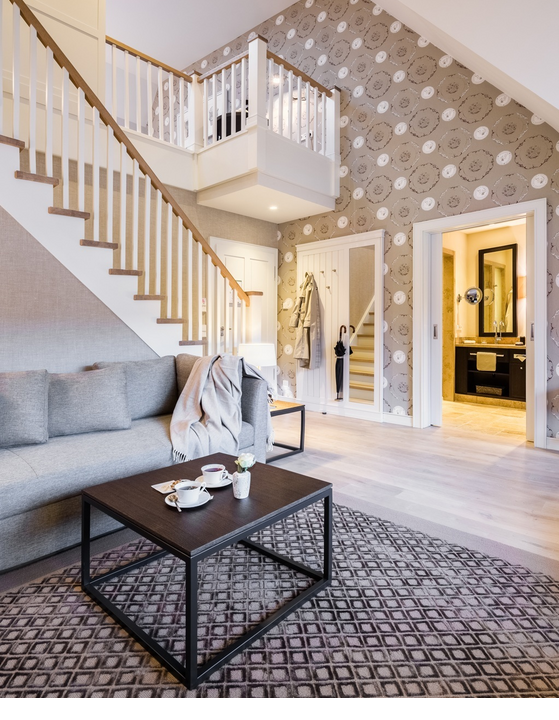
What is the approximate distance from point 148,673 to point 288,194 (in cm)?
443

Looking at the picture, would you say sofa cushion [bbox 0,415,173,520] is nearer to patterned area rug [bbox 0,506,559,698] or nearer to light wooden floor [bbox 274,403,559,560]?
patterned area rug [bbox 0,506,559,698]

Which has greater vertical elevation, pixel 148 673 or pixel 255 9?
pixel 255 9

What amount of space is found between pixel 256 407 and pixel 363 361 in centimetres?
262

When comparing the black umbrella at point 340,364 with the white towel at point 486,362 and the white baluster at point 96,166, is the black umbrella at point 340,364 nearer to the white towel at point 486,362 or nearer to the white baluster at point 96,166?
the white towel at point 486,362

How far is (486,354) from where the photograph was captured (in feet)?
21.2

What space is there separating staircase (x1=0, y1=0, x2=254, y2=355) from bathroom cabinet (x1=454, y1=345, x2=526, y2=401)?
420 cm

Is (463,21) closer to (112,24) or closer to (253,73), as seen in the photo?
(253,73)

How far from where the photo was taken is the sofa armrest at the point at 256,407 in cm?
292

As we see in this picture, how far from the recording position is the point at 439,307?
15.5 feet

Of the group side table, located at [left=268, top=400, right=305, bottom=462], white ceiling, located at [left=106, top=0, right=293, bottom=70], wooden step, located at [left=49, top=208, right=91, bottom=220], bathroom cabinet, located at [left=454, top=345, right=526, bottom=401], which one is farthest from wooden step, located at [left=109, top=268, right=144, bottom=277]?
bathroom cabinet, located at [left=454, top=345, right=526, bottom=401]

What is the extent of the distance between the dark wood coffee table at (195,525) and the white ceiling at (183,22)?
21.5ft

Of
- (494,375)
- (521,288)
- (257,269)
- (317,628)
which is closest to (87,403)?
(317,628)

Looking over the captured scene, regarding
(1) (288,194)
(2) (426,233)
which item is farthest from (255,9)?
(2) (426,233)
